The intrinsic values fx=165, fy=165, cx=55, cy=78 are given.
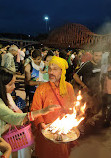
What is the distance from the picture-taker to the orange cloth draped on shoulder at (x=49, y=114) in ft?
6.90

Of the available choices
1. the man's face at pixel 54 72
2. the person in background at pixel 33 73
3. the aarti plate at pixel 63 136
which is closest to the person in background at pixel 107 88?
the person in background at pixel 33 73

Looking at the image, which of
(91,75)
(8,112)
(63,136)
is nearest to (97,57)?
(91,75)

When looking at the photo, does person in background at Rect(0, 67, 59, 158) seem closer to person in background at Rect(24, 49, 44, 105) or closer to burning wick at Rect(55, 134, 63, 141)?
burning wick at Rect(55, 134, 63, 141)

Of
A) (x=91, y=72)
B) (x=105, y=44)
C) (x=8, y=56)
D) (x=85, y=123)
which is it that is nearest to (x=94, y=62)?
(x=91, y=72)

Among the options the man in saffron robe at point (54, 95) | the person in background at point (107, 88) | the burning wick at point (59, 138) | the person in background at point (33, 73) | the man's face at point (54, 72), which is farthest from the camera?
the person in background at point (107, 88)

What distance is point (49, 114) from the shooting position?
9.50ft

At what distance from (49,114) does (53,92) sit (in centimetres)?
39

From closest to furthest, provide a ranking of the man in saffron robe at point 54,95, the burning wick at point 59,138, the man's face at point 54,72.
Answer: the burning wick at point 59,138 → the man in saffron robe at point 54,95 → the man's face at point 54,72

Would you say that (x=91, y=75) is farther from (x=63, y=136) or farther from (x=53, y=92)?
(x=63, y=136)

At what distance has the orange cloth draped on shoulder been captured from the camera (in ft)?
6.90

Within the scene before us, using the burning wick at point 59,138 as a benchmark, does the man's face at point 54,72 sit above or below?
above

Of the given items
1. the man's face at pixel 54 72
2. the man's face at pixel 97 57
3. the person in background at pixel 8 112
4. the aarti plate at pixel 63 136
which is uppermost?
the man's face at pixel 97 57

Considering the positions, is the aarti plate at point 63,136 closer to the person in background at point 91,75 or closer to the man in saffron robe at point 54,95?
the man in saffron robe at point 54,95

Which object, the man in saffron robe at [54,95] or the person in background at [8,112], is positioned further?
the man in saffron robe at [54,95]
